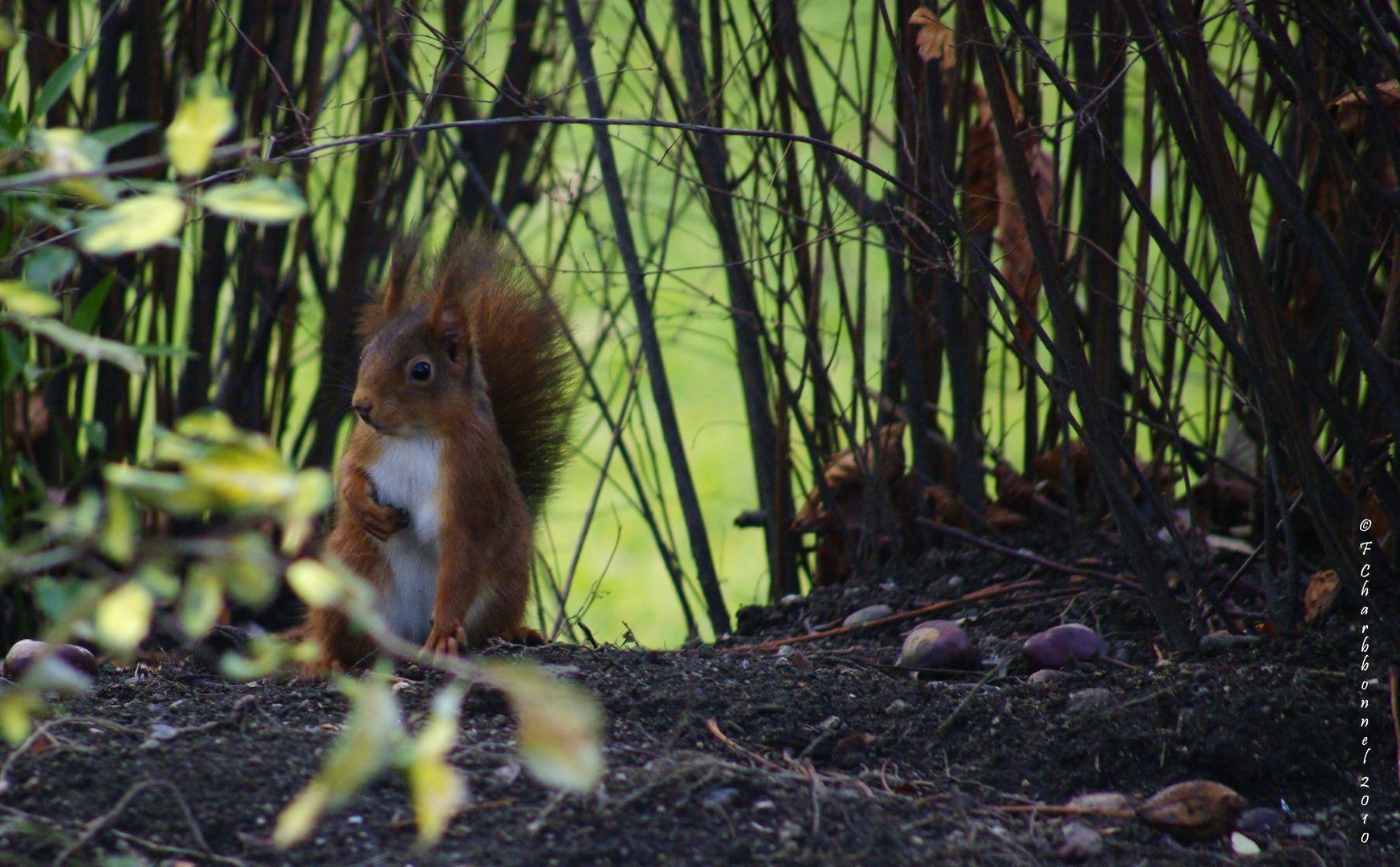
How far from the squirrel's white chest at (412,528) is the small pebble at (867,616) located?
673 millimetres

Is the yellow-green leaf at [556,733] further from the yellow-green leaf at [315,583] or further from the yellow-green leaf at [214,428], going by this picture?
the yellow-green leaf at [214,428]

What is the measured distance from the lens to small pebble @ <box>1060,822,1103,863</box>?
128 centimetres

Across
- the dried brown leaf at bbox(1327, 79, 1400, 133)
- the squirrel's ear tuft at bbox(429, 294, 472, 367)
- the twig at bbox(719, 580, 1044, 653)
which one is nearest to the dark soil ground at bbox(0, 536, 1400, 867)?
the twig at bbox(719, 580, 1044, 653)

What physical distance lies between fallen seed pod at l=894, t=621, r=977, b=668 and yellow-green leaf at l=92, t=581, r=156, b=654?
1.31 meters

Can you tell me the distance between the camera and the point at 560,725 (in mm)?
678

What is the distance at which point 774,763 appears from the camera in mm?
1468

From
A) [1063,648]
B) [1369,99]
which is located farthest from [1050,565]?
[1369,99]

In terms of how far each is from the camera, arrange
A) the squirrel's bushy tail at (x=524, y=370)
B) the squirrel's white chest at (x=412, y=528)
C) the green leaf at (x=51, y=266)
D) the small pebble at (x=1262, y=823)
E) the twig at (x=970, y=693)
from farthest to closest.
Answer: the squirrel's bushy tail at (x=524, y=370) → the squirrel's white chest at (x=412, y=528) → the twig at (x=970, y=693) → the small pebble at (x=1262, y=823) → the green leaf at (x=51, y=266)

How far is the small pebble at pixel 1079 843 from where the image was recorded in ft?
4.20

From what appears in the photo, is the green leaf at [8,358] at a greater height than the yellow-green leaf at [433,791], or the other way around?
the green leaf at [8,358]

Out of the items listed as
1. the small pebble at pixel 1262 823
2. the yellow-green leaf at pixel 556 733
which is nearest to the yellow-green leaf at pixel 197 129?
the yellow-green leaf at pixel 556 733

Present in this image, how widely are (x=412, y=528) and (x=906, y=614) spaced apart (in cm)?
80

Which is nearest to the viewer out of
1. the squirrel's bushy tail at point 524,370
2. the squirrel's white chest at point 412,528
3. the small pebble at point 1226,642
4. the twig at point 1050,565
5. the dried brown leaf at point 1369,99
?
the dried brown leaf at point 1369,99

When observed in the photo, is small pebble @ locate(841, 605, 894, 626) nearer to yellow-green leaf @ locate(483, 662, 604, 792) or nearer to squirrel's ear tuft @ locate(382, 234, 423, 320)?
squirrel's ear tuft @ locate(382, 234, 423, 320)
